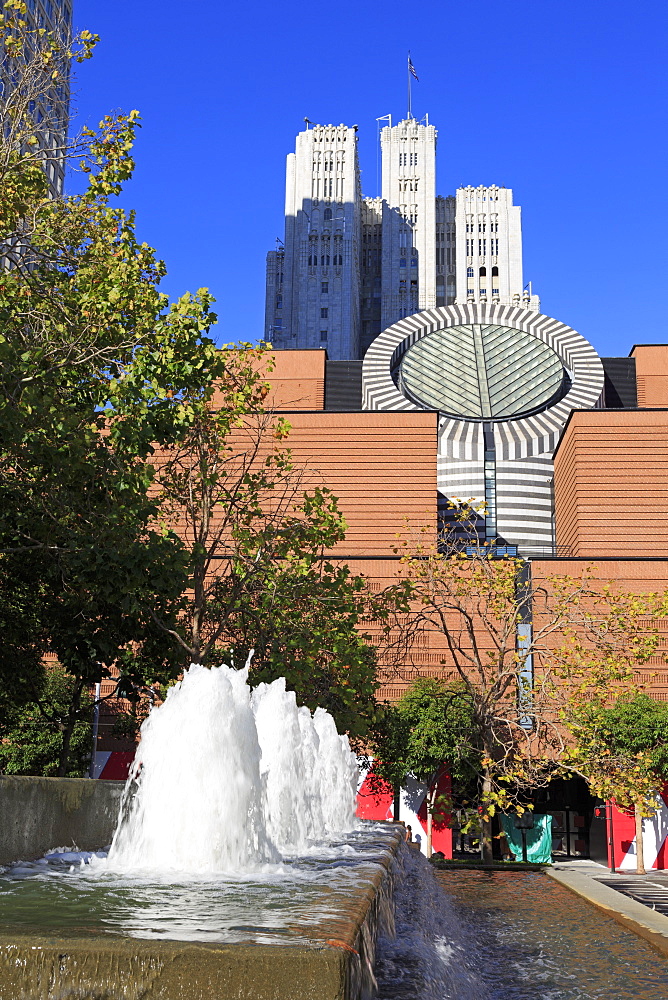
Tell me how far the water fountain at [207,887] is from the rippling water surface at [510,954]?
375 mm

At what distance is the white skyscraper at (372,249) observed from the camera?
121625 millimetres

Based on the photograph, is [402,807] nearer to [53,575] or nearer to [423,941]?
[53,575]

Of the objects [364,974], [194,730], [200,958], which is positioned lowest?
[364,974]

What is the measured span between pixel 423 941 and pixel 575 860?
109 ft

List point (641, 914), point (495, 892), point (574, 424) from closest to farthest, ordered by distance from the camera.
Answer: point (641, 914)
point (495, 892)
point (574, 424)

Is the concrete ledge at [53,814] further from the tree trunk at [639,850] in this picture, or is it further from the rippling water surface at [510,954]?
the tree trunk at [639,850]

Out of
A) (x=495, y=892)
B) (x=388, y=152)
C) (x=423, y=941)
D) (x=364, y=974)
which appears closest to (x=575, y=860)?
(x=495, y=892)

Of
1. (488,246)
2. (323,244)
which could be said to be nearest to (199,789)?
(323,244)

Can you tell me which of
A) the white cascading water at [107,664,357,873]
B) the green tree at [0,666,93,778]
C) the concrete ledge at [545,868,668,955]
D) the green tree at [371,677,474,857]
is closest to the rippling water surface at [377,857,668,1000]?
the concrete ledge at [545,868,668,955]

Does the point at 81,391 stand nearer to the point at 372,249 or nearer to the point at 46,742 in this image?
the point at 46,742

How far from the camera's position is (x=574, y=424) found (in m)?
45.1

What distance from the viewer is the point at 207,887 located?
423 cm

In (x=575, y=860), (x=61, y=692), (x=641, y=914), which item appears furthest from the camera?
(x=575, y=860)

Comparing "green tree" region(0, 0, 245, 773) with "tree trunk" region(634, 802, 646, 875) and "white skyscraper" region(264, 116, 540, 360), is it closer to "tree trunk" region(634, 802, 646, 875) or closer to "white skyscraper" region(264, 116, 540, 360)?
"tree trunk" region(634, 802, 646, 875)
